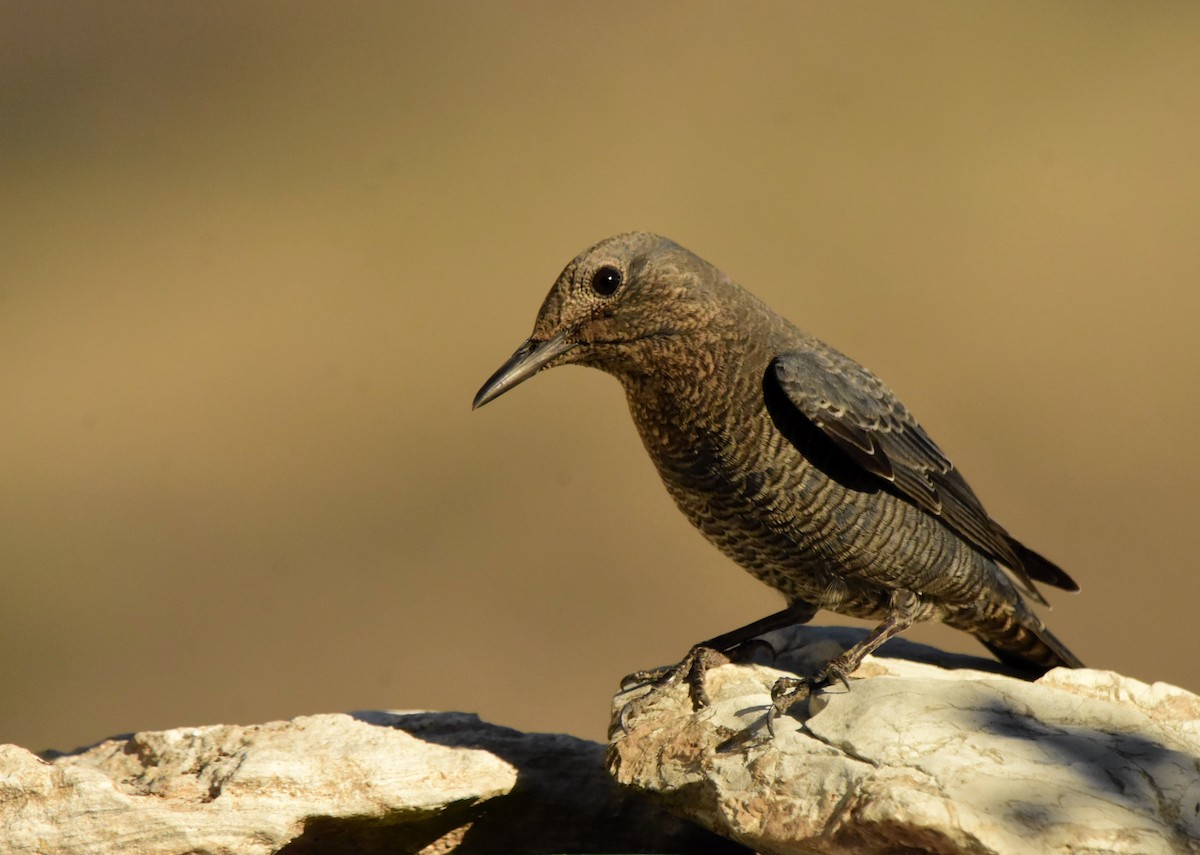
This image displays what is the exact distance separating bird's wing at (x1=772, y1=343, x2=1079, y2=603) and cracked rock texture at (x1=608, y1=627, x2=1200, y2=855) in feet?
2.69

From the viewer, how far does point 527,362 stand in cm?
507

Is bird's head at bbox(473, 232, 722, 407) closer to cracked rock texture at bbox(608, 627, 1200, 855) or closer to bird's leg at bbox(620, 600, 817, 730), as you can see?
bird's leg at bbox(620, 600, 817, 730)

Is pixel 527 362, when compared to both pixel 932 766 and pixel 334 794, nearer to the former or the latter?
pixel 334 794

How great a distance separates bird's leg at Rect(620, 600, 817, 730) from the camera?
501 centimetres

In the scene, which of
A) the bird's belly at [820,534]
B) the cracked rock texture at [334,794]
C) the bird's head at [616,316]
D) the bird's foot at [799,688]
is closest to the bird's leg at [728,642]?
the bird's belly at [820,534]

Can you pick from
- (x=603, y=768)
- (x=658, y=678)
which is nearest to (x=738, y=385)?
(x=658, y=678)

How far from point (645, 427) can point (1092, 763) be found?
6.81ft

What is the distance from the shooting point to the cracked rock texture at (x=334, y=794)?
437 centimetres

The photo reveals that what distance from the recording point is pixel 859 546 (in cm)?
511

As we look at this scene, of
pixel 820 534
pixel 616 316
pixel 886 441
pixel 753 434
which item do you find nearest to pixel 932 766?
pixel 820 534

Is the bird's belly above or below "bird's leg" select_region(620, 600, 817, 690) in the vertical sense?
above

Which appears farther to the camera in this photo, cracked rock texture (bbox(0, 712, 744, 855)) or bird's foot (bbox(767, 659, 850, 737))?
bird's foot (bbox(767, 659, 850, 737))

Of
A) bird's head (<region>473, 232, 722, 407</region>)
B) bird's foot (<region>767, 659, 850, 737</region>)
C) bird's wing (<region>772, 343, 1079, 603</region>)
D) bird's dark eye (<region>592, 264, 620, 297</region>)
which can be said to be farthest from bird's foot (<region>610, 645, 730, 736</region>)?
bird's dark eye (<region>592, 264, 620, 297</region>)

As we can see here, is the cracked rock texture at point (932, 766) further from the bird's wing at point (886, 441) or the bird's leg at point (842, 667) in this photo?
the bird's wing at point (886, 441)
